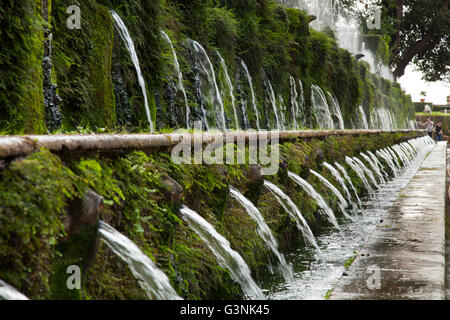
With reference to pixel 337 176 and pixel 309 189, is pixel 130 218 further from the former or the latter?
pixel 337 176

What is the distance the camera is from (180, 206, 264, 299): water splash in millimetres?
3867

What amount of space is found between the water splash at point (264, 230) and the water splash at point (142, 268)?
1.72 metres

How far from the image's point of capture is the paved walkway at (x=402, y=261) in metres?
3.41

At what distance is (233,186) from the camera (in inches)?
189

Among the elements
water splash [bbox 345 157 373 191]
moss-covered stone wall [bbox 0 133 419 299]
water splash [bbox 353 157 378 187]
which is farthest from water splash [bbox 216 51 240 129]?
Answer: moss-covered stone wall [bbox 0 133 419 299]

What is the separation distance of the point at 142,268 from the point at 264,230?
2.18 metres

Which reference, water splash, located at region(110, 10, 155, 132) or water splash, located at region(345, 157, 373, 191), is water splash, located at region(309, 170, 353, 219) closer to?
water splash, located at region(345, 157, 373, 191)

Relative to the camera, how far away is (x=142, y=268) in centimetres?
293

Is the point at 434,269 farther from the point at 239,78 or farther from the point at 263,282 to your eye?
the point at 239,78

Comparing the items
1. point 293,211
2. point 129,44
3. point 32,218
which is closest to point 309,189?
point 293,211

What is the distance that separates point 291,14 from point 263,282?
12.3m

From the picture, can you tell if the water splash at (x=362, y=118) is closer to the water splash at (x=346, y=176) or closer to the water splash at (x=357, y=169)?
the water splash at (x=357, y=169)

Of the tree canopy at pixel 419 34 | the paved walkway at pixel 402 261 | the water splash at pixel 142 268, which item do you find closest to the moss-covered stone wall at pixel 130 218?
the water splash at pixel 142 268
